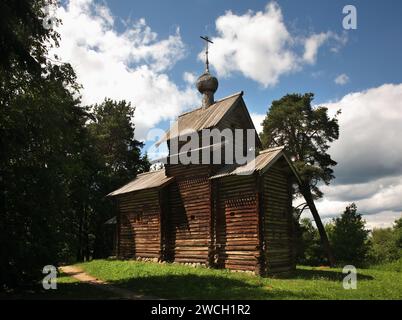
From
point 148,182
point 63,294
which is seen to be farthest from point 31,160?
point 148,182

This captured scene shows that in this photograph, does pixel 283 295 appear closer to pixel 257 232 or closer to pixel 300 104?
pixel 257 232

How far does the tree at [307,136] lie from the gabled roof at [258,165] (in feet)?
33.7

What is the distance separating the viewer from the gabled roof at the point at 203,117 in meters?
23.1

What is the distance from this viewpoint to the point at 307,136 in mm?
31438

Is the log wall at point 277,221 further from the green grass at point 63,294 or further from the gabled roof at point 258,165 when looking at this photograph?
the green grass at point 63,294

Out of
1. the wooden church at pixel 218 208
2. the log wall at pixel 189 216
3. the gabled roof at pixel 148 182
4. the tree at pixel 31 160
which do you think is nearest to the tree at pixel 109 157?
the gabled roof at pixel 148 182

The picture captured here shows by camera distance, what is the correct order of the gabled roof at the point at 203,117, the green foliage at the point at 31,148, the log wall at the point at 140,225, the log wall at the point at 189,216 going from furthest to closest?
the log wall at the point at 140,225, the gabled roof at the point at 203,117, the log wall at the point at 189,216, the green foliage at the point at 31,148

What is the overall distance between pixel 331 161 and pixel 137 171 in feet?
74.5

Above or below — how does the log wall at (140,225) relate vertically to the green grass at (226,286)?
above

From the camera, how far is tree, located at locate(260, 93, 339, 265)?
3042 centimetres

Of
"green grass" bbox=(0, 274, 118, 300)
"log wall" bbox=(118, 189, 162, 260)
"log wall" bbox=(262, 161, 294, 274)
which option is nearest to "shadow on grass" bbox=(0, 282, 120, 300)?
"green grass" bbox=(0, 274, 118, 300)

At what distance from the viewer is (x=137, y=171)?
146 feet

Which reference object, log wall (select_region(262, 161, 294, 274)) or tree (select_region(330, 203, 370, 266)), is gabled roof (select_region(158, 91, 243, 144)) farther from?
tree (select_region(330, 203, 370, 266))
